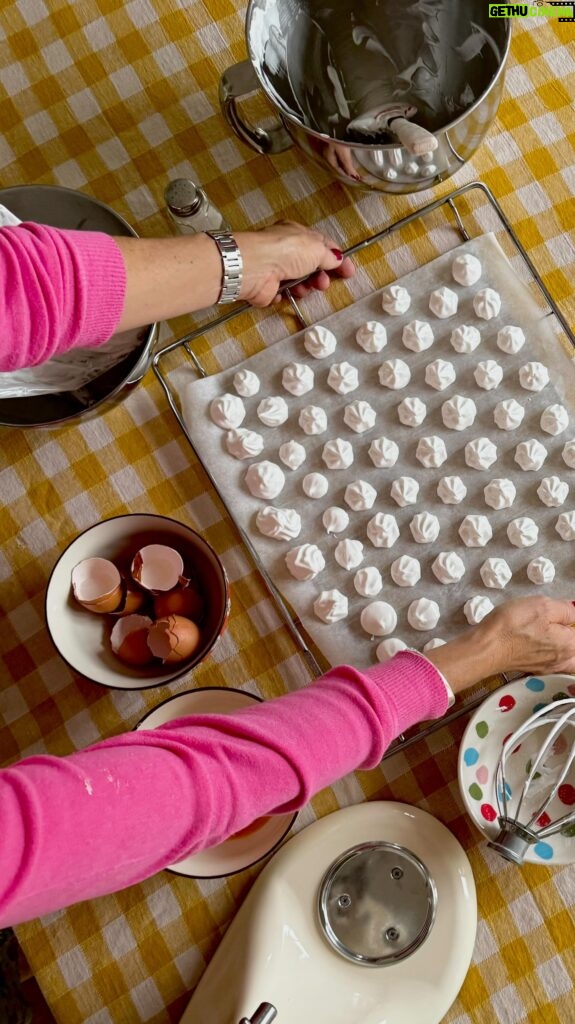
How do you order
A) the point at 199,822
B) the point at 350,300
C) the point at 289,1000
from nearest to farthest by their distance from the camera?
1. the point at 199,822
2. the point at 289,1000
3. the point at 350,300

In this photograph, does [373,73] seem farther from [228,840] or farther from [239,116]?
[228,840]

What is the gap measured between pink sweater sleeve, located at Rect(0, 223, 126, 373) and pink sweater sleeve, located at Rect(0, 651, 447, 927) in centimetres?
25

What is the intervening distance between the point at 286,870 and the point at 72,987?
0.68 ft

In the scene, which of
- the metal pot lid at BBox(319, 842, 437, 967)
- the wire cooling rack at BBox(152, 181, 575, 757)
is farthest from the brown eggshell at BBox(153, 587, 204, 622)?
the metal pot lid at BBox(319, 842, 437, 967)

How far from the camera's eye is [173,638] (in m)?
0.66

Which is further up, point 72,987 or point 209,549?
point 209,549

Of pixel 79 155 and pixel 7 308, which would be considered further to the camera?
pixel 79 155

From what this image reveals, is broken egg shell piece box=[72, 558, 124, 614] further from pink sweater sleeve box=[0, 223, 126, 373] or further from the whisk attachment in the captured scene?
the whisk attachment

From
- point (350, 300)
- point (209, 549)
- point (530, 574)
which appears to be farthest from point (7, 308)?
point (530, 574)

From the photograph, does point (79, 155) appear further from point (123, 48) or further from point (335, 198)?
point (335, 198)

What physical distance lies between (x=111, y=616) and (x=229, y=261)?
30cm

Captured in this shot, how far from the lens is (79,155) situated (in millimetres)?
788

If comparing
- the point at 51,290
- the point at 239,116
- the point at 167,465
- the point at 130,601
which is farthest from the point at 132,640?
the point at 239,116

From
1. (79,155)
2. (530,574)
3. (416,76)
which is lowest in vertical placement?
(530,574)
